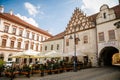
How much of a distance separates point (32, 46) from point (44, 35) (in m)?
8.66

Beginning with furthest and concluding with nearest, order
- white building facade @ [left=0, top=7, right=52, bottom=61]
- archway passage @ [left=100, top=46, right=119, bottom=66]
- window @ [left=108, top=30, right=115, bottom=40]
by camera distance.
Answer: white building facade @ [left=0, top=7, right=52, bottom=61]
archway passage @ [left=100, top=46, right=119, bottom=66]
window @ [left=108, top=30, right=115, bottom=40]

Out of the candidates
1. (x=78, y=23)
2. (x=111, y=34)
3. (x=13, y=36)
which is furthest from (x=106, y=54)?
(x=13, y=36)

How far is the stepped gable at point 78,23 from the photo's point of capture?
23328 mm

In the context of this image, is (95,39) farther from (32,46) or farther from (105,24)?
(32,46)

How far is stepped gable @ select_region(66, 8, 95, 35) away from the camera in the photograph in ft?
76.5

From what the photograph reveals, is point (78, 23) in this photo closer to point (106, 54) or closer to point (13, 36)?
point (106, 54)

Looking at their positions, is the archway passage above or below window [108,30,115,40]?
below

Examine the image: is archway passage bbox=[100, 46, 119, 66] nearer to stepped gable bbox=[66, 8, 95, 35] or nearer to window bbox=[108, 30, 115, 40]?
window bbox=[108, 30, 115, 40]

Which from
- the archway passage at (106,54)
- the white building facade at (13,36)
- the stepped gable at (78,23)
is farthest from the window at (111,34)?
the white building facade at (13,36)

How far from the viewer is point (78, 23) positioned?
2555 cm

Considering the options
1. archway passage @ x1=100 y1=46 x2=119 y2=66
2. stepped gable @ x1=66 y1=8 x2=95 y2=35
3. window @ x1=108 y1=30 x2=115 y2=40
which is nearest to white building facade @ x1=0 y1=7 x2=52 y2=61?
stepped gable @ x1=66 y1=8 x2=95 y2=35

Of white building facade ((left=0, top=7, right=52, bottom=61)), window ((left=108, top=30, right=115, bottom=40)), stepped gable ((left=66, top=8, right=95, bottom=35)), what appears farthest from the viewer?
white building facade ((left=0, top=7, right=52, bottom=61))

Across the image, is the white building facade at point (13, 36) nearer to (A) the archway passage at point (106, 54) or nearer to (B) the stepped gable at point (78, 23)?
(B) the stepped gable at point (78, 23)

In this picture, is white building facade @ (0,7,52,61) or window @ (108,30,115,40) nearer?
window @ (108,30,115,40)
